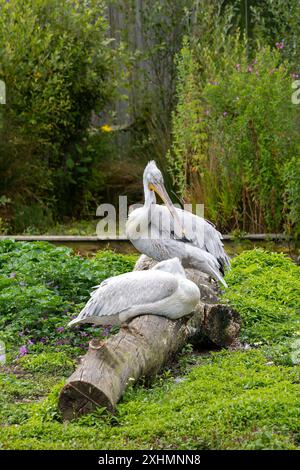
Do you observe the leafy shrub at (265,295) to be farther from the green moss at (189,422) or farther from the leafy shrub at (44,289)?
the green moss at (189,422)

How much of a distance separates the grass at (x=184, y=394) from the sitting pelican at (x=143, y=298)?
1.31 ft

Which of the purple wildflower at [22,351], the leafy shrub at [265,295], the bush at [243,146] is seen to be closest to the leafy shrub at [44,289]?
the purple wildflower at [22,351]

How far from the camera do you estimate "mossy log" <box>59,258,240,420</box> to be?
15.6 feet

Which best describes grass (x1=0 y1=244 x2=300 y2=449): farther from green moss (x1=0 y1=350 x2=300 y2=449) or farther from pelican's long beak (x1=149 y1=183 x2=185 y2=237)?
pelican's long beak (x1=149 y1=183 x2=185 y2=237)

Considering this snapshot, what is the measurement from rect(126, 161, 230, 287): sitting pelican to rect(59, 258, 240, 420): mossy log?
0.22m

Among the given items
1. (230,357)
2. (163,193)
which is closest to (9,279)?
(163,193)

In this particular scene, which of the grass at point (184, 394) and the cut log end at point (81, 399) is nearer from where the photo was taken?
the grass at point (184, 394)

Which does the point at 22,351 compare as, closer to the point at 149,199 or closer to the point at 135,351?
the point at 135,351

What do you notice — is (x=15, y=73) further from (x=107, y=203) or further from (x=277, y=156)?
(x=277, y=156)

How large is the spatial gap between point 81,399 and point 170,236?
2430 mm

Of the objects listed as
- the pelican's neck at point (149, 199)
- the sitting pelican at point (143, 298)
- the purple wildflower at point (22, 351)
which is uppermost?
the pelican's neck at point (149, 199)

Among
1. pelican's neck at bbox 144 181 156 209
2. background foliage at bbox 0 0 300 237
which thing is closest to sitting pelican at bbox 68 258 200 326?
pelican's neck at bbox 144 181 156 209

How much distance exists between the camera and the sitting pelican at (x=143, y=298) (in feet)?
18.6

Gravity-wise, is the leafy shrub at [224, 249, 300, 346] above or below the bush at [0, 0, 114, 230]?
below
